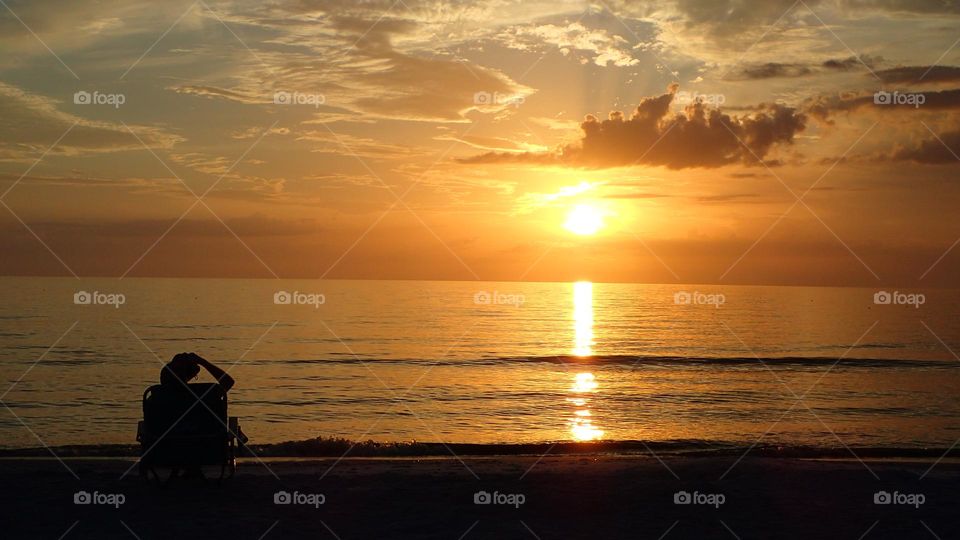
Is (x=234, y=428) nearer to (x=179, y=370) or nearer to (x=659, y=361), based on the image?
(x=179, y=370)

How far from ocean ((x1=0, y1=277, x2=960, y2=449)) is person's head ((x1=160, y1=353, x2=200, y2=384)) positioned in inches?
445

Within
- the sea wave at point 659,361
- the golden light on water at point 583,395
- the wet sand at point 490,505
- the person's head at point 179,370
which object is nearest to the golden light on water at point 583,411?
the golden light on water at point 583,395

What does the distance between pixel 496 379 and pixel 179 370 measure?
1150 inches

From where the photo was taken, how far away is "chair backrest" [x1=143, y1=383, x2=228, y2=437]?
36.0ft

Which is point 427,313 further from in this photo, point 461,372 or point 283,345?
point 461,372

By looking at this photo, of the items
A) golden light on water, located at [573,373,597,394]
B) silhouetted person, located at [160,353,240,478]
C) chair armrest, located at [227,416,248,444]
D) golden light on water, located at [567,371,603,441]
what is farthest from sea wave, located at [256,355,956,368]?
silhouetted person, located at [160,353,240,478]

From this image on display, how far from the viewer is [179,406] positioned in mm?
11039

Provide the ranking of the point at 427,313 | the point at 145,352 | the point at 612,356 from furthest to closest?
1. the point at 427,313
2. the point at 612,356
3. the point at 145,352

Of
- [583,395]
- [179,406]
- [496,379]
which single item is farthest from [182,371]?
[496,379]

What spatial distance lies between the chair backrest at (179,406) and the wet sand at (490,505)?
0.81 m

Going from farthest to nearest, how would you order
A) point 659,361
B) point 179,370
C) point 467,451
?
point 659,361, point 467,451, point 179,370

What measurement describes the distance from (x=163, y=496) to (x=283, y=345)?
43383 mm

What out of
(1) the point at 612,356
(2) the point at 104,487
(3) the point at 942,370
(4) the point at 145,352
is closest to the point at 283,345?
(4) the point at 145,352

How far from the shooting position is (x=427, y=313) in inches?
3706
